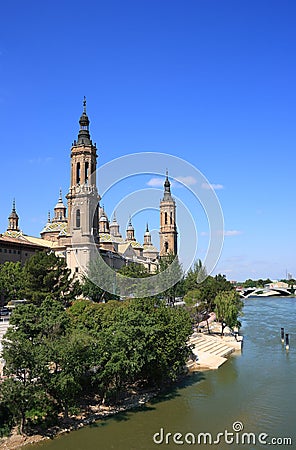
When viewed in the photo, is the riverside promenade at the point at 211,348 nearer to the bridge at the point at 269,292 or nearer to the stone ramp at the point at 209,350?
the stone ramp at the point at 209,350

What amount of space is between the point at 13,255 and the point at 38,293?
17365 mm

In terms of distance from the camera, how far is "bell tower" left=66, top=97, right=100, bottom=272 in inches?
2058

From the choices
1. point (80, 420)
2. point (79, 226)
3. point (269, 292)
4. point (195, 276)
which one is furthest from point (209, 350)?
point (269, 292)

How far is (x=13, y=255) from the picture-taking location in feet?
157

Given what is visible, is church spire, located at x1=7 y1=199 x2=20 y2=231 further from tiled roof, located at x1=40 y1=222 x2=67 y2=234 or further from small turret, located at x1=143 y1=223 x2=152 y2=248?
small turret, located at x1=143 y1=223 x2=152 y2=248

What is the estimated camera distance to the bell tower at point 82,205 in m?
52.3

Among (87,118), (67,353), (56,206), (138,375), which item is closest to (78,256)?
(87,118)

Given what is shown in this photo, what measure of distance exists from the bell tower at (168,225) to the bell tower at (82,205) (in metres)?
31.3

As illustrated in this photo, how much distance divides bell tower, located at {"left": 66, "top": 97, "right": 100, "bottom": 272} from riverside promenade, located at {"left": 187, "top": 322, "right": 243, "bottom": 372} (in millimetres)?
16850

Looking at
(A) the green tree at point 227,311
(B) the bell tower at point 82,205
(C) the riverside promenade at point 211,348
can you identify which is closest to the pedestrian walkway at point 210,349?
(C) the riverside promenade at point 211,348

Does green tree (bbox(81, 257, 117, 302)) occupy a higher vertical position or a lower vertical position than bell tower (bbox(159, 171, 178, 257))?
lower

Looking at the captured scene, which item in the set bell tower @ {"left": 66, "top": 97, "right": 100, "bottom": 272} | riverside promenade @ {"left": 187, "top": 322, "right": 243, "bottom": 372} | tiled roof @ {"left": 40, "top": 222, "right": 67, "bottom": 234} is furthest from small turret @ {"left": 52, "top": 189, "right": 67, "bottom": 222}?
riverside promenade @ {"left": 187, "top": 322, "right": 243, "bottom": 372}

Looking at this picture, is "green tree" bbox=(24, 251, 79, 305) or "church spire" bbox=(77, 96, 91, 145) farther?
"church spire" bbox=(77, 96, 91, 145)

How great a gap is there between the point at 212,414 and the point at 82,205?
114 feet
